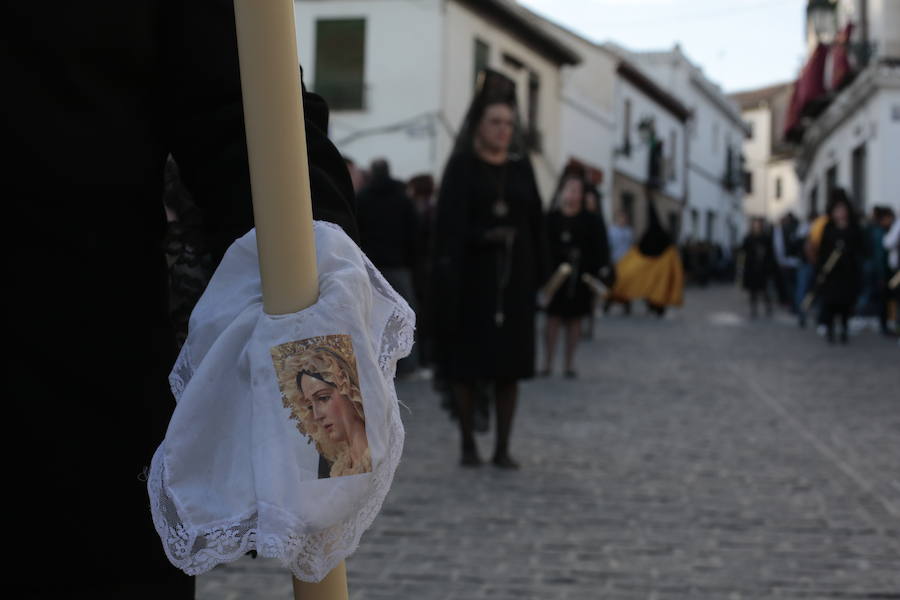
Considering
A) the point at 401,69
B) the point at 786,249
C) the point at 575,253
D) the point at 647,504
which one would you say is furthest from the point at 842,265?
the point at 401,69

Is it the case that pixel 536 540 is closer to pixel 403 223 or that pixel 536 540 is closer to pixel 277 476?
pixel 277 476

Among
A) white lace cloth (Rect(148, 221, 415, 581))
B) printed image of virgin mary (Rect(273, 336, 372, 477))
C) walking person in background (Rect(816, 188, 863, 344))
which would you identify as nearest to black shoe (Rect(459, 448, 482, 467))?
white lace cloth (Rect(148, 221, 415, 581))

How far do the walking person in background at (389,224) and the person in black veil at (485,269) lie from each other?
368 cm

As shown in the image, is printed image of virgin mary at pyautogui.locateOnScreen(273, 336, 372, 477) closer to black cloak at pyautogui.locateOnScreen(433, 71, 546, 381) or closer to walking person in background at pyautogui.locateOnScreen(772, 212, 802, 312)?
black cloak at pyautogui.locateOnScreen(433, 71, 546, 381)

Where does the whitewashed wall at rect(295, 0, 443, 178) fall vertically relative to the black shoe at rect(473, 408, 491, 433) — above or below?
above

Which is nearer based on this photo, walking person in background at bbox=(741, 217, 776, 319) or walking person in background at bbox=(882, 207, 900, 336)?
walking person in background at bbox=(882, 207, 900, 336)

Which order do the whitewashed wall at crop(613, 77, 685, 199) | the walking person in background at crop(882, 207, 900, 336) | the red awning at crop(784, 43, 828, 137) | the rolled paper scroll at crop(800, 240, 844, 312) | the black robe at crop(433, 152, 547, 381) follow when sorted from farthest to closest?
the whitewashed wall at crop(613, 77, 685, 199) → the red awning at crop(784, 43, 828, 137) → the walking person in background at crop(882, 207, 900, 336) → the rolled paper scroll at crop(800, 240, 844, 312) → the black robe at crop(433, 152, 547, 381)

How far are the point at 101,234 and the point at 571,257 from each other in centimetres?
1050

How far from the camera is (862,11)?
25.3 m

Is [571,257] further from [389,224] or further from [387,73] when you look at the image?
[387,73]

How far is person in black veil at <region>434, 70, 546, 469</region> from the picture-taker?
6.34 meters

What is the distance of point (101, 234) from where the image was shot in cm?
140

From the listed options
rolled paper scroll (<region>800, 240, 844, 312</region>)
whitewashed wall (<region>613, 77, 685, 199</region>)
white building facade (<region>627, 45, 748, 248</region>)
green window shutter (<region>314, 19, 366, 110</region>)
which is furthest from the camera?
white building facade (<region>627, 45, 748, 248</region>)

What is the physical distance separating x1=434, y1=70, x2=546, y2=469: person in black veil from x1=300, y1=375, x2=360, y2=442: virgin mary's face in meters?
5.15
